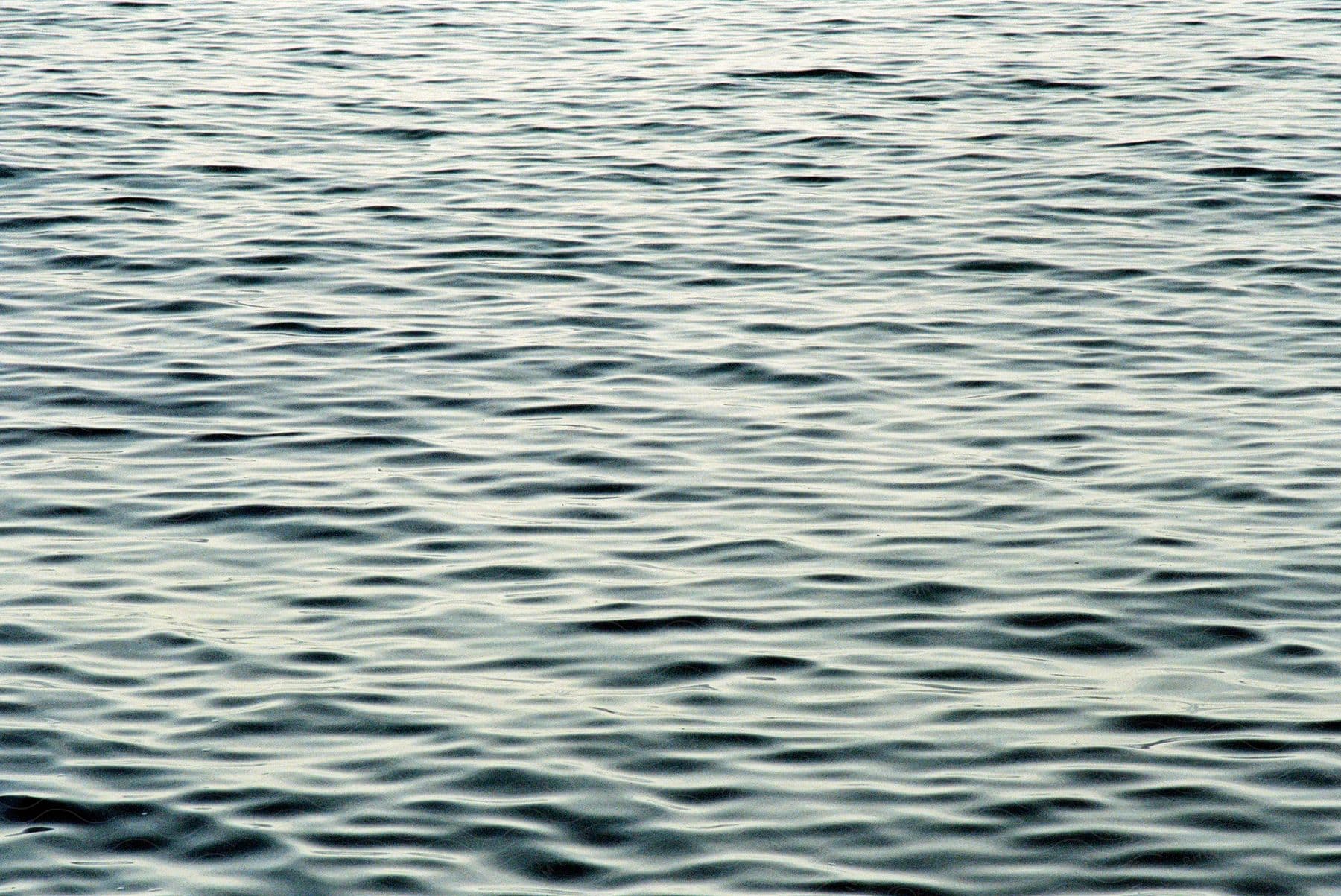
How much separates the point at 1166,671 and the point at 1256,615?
2.29 feet

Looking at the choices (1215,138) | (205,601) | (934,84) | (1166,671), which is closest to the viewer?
(1166,671)

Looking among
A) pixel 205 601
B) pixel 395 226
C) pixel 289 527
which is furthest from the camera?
pixel 395 226

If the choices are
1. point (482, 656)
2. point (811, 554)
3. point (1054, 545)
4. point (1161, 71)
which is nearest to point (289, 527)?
point (482, 656)

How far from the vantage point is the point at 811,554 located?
31.2ft

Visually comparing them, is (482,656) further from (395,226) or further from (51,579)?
(395,226)

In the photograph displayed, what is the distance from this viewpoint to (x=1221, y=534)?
966 centimetres

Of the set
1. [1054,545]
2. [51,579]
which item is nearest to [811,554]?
[1054,545]

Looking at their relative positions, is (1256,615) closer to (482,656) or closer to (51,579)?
(482,656)

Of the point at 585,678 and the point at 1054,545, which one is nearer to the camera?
the point at 585,678

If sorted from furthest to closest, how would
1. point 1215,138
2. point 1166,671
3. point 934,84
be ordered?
point 934,84
point 1215,138
point 1166,671

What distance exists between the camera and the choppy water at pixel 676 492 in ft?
24.0

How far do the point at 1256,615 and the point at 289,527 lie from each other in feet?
14.4

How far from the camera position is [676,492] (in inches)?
407

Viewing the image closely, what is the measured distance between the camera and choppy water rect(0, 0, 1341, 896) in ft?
24.0
